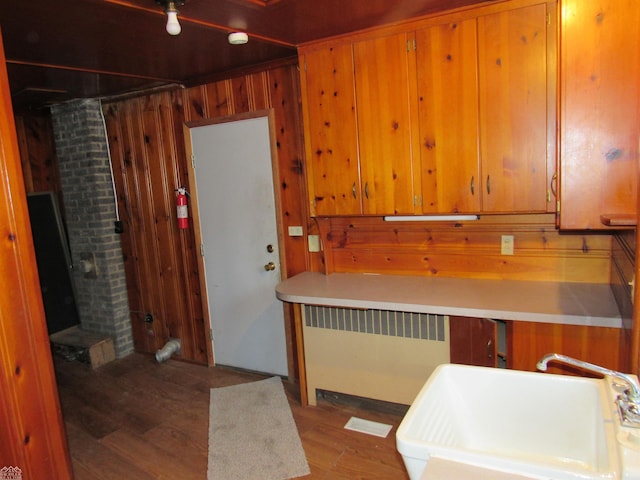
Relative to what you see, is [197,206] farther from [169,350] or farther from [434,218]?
[434,218]

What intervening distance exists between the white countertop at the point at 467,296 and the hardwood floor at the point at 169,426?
0.83 metres

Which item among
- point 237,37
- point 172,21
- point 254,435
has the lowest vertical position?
point 254,435

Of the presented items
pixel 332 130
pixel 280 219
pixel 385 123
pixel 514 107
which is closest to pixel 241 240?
pixel 280 219

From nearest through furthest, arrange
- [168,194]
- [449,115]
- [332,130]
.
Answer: [449,115] < [332,130] < [168,194]

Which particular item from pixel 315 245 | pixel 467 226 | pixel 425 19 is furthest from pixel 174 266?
pixel 425 19

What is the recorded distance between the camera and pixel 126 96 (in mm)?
3885

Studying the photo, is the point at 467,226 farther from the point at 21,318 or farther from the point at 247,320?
the point at 21,318

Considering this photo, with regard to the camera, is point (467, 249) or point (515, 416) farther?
point (467, 249)

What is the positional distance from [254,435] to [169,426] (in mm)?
619

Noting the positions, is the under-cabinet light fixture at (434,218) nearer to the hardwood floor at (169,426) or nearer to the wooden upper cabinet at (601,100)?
the wooden upper cabinet at (601,100)

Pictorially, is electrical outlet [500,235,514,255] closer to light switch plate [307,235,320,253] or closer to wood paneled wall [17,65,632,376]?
wood paneled wall [17,65,632,376]

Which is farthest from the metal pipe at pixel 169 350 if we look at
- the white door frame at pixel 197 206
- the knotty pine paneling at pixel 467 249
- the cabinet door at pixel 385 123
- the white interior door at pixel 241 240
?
the cabinet door at pixel 385 123

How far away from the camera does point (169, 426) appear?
2.94m

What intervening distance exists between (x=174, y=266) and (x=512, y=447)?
328 cm
